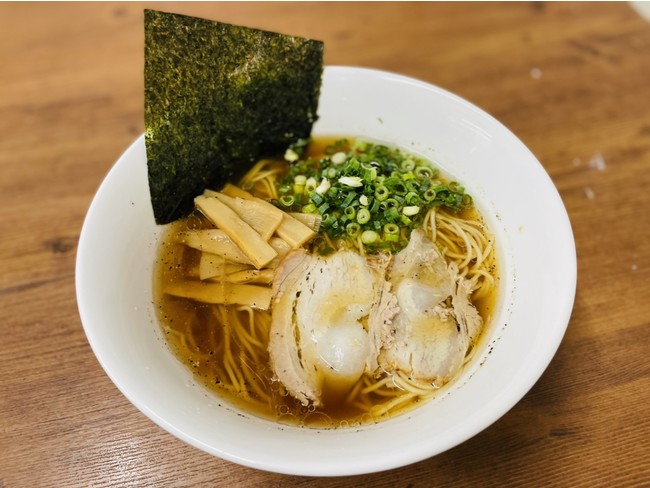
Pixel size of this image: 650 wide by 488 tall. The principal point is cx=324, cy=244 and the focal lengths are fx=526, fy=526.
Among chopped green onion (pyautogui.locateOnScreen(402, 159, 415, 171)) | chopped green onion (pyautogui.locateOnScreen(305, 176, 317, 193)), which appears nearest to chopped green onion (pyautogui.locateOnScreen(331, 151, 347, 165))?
chopped green onion (pyautogui.locateOnScreen(305, 176, 317, 193))

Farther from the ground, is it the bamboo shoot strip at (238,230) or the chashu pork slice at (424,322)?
the bamboo shoot strip at (238,230)

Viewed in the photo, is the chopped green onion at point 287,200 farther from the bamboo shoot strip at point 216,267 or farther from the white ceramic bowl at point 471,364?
the white ceramic bowl at point 471,364

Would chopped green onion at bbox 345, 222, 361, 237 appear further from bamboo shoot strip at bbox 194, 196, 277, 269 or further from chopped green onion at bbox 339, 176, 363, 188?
bamboo shoot strip at bbox 194, 196, 277, 269

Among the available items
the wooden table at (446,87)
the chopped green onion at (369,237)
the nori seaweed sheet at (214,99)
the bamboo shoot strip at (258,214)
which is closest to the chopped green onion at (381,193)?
the chopped green onion at (369,237)

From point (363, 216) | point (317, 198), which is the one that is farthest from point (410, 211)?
point (317, 198)

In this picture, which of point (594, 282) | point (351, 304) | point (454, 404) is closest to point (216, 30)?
point (351, 304)

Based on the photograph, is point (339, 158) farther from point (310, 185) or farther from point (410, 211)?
point (410, 211)
